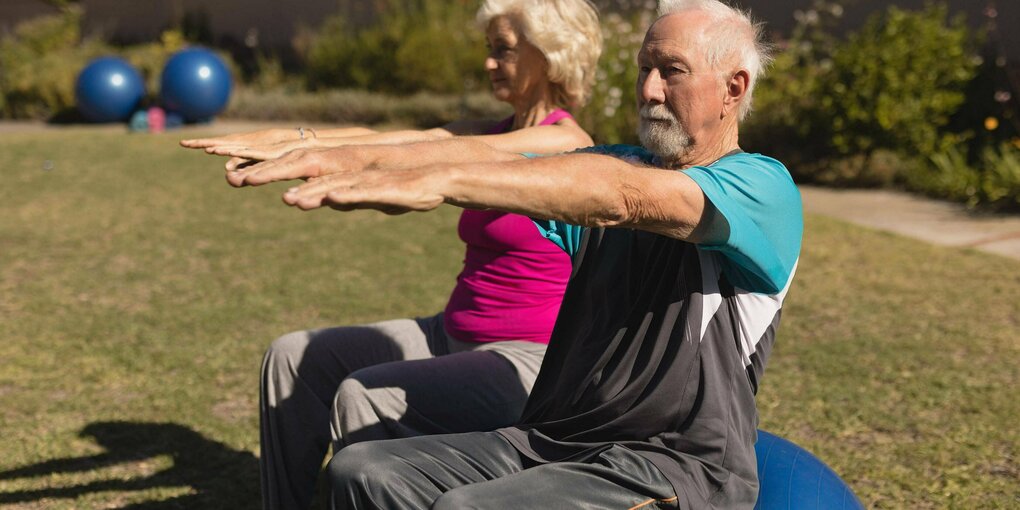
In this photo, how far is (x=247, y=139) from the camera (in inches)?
102

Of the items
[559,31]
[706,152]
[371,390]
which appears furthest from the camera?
[559,31]

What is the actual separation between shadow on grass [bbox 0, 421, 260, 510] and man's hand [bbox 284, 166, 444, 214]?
93.3 inches

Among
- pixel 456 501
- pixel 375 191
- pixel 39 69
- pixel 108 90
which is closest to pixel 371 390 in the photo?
pixel 456 501

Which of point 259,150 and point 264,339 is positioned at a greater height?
point 259,150

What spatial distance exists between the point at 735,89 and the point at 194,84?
13.3m

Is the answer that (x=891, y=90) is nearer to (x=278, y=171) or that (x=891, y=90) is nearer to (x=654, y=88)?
(x=654, y=88)

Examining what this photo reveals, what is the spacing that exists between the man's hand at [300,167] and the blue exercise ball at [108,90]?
1429 cm

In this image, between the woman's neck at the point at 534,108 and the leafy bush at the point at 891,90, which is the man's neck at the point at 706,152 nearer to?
the woman's neck at the point at 534,108

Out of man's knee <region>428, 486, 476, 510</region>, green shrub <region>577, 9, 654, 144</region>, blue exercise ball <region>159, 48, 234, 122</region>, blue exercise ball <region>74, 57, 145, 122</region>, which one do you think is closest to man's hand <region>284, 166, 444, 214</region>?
man's knee <region>428, 486, 476, 510</region>

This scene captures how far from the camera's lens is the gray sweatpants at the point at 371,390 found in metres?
2.84

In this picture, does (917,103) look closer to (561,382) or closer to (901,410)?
(901,410)

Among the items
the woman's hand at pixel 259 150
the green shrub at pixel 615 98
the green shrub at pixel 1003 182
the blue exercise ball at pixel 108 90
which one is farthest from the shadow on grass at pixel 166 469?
the blue exercise ball at pixel 108 90

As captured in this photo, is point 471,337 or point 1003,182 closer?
point 471,337

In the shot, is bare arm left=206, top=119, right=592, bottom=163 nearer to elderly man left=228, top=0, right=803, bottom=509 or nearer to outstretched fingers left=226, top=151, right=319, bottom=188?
elderly man left=228, top=0, right=803, bottom=509
